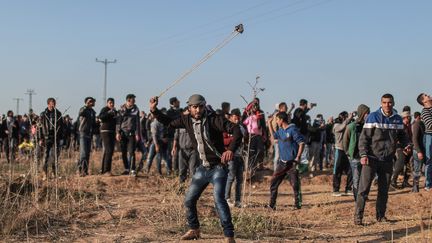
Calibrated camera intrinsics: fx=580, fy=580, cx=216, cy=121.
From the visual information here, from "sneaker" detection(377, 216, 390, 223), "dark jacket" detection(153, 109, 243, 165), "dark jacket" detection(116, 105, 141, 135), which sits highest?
"dark jacket" detection(116, 105, 141, 135)

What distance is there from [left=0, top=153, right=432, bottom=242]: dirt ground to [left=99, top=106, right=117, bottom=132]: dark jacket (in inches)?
73.8

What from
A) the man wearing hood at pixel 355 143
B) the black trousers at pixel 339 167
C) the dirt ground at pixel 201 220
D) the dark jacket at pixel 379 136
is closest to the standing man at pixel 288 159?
the dirt ground at pixel 201 220

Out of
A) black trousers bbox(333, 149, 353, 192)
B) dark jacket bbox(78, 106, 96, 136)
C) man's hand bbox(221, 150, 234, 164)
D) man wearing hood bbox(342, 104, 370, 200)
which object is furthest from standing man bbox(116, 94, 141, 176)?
man's hand bbox(221, 150, 234, 164)

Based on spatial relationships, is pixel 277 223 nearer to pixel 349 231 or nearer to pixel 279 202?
pixel 349 231

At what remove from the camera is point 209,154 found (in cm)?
683

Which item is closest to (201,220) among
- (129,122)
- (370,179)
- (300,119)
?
(370,179)

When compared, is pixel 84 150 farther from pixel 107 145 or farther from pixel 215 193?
pixel 215 193

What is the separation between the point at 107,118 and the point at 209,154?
22.5ft

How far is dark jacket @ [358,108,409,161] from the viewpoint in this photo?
845 centimetres

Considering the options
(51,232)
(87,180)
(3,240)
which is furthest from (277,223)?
(87,180)

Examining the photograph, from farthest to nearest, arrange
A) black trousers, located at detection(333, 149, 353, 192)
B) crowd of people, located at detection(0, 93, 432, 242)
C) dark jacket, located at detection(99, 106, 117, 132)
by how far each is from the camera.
Answer: dark jacket, located at detection(99, 106, 117, 132)
black trousers, located at detection(333, 149, 353, 192)
crowd of people, located at detection(0, 93, 432, 242)

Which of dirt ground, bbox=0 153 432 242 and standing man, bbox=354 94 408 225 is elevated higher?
standing man, bbox=354 94 408 225

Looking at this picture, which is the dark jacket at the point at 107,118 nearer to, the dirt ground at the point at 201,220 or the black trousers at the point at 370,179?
the dirt ground at the point at 201,220

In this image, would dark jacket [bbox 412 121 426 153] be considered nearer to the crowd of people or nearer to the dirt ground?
the crowd of people
